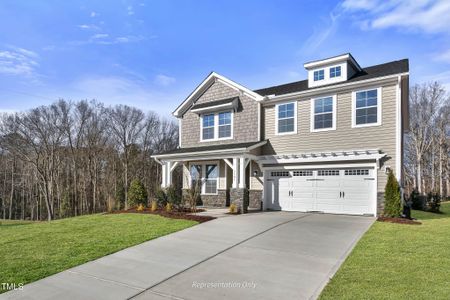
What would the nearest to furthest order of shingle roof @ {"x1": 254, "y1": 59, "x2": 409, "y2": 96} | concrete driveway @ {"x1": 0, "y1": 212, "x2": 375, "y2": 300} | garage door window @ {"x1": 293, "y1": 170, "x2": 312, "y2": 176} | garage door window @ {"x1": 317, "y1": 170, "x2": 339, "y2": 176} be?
concrete driveway @ {"x1": 0, "y1": 212, "x2": 375, "y2": 300} < shingle roof @ {"x1": 254, "y1": 59, "x2": 409, "y2": 96} < garage door window @ {"x1": 317, "y1": 170, "x2": 339, "y2": 176} < garage door window @ {"x1": 293, "y1": 170, "x2": 312, "y2": 176}

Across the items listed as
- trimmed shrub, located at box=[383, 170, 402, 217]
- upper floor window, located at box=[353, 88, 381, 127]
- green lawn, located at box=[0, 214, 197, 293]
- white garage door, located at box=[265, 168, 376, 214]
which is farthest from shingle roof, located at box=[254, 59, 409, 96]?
green lawn, located at box=[0, 214, 197, 293]

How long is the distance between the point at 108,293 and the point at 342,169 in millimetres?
11571

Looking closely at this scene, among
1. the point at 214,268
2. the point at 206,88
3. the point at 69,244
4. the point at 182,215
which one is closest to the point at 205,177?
the point at 206,88

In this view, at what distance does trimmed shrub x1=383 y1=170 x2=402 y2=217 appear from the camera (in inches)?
472

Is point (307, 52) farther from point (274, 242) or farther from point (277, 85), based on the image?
point (274, 242)

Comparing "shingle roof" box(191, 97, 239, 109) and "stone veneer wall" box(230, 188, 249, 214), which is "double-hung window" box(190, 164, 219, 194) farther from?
"shingle roof" box(191, 97, 239, 109)

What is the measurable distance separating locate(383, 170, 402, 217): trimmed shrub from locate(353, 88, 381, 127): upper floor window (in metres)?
2.57

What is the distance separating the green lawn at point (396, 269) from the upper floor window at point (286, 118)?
24.9 ft

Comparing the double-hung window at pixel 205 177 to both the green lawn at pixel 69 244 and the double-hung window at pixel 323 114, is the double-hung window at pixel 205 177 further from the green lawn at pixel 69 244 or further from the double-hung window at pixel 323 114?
the double-hung window at pixel 323 114

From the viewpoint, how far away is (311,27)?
12.2 meters

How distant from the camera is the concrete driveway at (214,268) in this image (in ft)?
16.9

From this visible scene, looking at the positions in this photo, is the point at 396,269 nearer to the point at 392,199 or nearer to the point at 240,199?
the point at 392,199

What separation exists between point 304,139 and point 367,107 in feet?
10.3

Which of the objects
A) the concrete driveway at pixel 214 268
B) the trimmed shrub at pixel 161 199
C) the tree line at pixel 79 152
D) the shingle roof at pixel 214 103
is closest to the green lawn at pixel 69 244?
the concrete driveway at pixel 214 268
